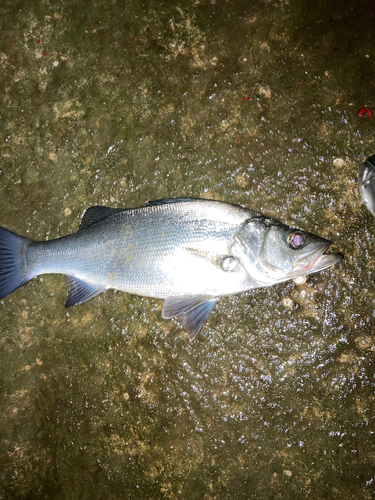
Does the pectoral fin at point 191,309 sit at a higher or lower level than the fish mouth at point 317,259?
lower

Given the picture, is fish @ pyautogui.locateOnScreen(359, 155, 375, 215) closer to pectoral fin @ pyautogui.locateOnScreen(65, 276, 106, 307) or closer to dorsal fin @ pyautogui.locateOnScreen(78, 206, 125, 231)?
dorsal fin @ pyautogui.locateOnScreen(78, 206, 125, 231)

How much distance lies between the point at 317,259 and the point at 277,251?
0.32 m

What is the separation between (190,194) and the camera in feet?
9.31

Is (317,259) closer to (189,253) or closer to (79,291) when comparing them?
(189,253)

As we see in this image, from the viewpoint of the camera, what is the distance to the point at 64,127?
3.06m

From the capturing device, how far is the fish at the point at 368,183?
8.30 feet

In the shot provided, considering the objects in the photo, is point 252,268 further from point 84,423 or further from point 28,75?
point 28,75

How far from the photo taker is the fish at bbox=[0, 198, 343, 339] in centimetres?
237

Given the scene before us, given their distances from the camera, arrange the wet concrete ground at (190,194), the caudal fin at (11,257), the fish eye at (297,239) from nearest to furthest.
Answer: the fish eye at (297,239), the wet concrete ground at (190,194), the caudal fin at (11,257)

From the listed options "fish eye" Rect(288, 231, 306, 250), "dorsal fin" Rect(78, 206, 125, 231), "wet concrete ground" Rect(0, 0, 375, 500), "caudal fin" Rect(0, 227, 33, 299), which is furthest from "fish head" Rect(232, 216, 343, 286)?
"caudal fin" Rect(0, 227, 33, 299)

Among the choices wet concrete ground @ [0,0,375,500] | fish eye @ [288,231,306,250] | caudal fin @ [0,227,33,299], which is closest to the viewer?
fish eye @ [288,231,306,250]

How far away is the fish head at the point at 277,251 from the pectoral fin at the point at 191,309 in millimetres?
453

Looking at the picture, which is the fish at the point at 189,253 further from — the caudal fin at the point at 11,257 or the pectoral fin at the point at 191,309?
the caudal fin at the point at 11,257

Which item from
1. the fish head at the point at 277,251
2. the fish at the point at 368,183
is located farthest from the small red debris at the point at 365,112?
the fish head at the point at 277,251
